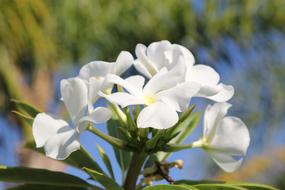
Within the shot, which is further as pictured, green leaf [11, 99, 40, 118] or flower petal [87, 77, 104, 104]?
green leaf [11, 99, 40, 118]

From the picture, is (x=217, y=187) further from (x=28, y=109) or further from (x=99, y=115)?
(x=28, y=109)

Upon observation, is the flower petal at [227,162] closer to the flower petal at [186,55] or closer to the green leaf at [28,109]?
the flower petal at [186,55]

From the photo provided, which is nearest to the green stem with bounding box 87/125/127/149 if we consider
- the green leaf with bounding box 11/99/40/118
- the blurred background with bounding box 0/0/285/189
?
the green leaf with bounding box 11/99/40/118

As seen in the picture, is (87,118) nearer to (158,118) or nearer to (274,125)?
(158,118)

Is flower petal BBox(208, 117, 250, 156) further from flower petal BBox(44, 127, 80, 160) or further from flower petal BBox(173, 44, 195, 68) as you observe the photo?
flower petal BBox(44, 127, 80, 160)

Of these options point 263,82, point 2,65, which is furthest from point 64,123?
point 263,82

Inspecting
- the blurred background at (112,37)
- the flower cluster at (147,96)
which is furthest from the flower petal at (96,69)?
the blurred background at (112,37)
